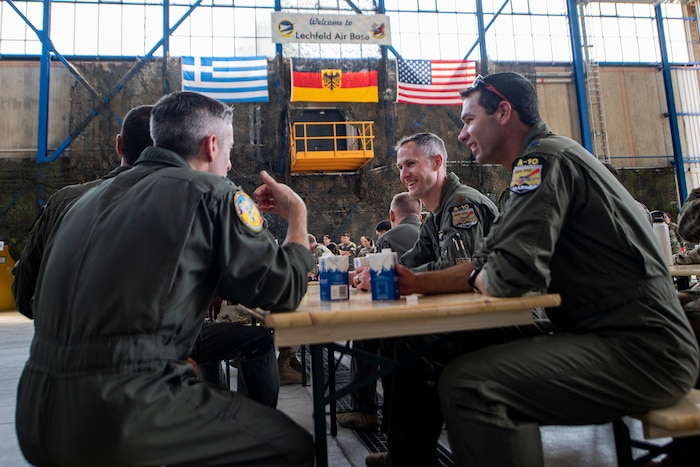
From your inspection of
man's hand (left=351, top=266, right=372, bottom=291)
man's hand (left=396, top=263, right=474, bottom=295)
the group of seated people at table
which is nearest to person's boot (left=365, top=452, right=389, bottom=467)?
the group of seated people at table

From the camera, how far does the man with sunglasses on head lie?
1148 mm

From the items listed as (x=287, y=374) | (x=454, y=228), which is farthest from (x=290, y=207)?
(x=287, y=374)

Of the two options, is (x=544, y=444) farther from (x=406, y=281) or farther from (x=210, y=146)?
(x=210, y=146)

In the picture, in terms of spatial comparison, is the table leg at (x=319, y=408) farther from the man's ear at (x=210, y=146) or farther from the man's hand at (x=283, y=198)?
the man's ear at (x=210, y=146)

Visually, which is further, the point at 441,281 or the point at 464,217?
the point at 464,217

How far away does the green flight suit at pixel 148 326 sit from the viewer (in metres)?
0.95

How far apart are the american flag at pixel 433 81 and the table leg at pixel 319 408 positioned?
10980 millimetres

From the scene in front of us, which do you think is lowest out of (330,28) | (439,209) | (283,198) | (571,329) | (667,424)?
(667,424)

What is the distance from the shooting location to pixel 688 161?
49.2ft

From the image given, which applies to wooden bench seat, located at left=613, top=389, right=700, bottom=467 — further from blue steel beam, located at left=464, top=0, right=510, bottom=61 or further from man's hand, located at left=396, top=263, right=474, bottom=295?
blue steel beam, located at left=464, top=0, right=510, bottom=61

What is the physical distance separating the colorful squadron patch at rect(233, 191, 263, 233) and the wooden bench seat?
1.04 m

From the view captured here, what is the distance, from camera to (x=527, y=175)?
1.35 meters

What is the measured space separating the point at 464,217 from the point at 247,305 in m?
1.36

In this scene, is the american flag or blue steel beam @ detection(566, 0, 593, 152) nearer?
the american flag
